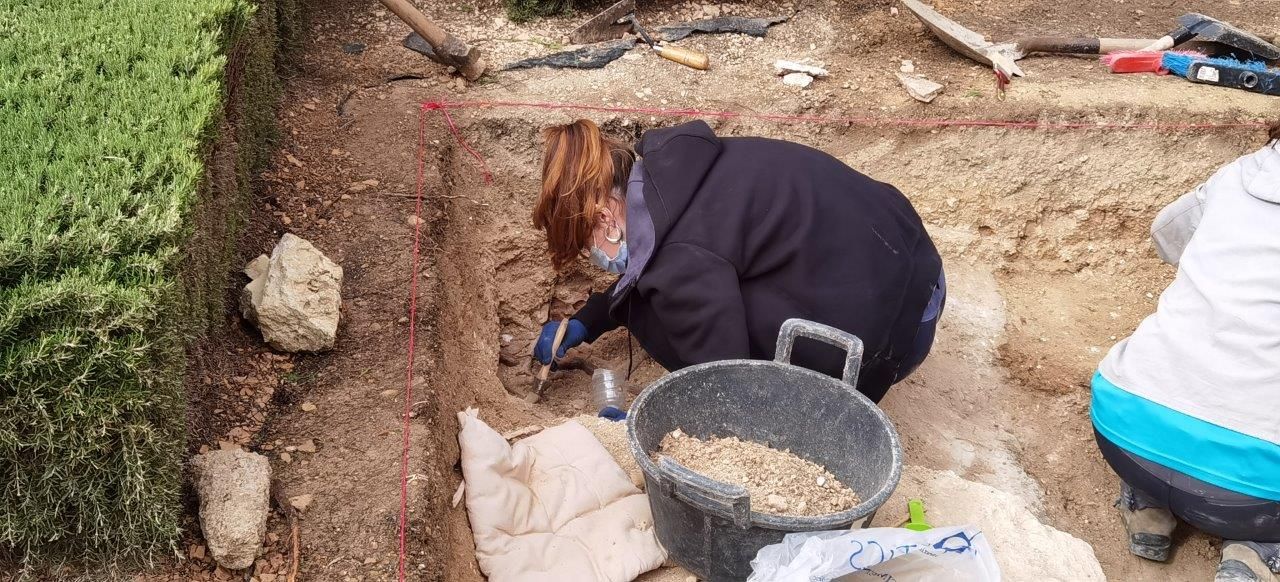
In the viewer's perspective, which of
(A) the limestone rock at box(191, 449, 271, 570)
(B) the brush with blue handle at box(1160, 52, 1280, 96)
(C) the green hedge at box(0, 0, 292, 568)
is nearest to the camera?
(C) the green hedge at box(0, 0, 292, 568)

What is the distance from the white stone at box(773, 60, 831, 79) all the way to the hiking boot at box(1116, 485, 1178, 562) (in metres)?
3.02

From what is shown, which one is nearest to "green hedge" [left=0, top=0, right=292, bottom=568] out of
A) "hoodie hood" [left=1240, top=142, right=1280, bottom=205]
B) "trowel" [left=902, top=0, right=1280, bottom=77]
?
"hoodie hood" [left=1240, top=142, right=1280, bottom=205]

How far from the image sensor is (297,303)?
11.8 ft

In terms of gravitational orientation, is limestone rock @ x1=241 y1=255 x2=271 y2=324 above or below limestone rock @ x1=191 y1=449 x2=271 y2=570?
above

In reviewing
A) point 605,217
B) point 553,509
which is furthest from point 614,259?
point 553,509

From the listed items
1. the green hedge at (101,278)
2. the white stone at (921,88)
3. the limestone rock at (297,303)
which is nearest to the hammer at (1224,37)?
the white stone at (921,88)

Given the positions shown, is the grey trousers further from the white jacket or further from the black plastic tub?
the black plastic tub

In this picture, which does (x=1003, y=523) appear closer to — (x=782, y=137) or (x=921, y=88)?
(x=782, y=137)

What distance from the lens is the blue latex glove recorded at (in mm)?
4219

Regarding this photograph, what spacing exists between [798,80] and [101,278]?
4.14 meters

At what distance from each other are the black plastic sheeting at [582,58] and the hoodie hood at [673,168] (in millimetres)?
2546

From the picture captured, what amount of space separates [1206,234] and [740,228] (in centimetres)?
153

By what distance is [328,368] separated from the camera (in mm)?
3639

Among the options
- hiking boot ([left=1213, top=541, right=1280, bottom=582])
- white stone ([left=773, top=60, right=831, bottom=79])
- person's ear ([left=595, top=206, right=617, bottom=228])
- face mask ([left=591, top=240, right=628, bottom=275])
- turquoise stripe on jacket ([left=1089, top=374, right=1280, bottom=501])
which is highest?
person's ear ([left=595, top=206, right=617, bottom=228])
